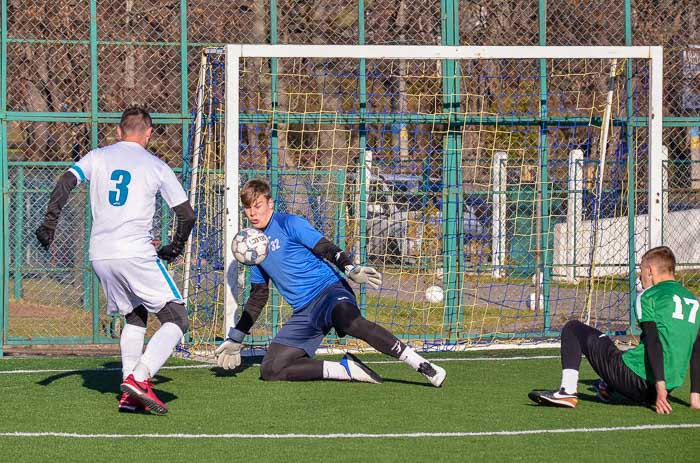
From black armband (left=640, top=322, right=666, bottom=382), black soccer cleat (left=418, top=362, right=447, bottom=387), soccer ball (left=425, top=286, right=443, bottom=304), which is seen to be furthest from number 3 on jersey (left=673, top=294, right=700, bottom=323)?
soccer ball (left=425, top=286, right=443, bottom=304)

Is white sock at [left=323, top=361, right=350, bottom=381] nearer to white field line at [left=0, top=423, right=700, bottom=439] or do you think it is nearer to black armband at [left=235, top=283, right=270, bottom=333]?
black armband at [left=235, top=283, right=270, bottom=333]

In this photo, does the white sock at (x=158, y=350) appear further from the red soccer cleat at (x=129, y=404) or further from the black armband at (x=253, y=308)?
the black armband at (x=253, y=308)

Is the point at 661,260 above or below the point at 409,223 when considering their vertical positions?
below

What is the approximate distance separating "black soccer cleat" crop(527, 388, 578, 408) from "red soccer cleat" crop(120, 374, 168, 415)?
264 cm

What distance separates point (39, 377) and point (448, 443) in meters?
4.44

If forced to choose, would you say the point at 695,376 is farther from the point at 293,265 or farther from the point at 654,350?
the point at 293,265

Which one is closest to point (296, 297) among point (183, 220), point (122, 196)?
point (183, 220)

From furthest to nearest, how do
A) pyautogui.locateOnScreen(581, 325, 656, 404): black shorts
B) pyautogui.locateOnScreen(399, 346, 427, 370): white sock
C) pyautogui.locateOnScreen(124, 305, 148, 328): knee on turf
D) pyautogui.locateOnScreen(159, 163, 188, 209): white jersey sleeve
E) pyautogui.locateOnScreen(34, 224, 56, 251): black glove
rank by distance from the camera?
pyautogui.locateOnScreen(399, 346, 427, 370): white sock, pyautogui.locateOnScreen(124, 305, 148, 328): knee on turf, pyautogui.locateOnScreen(159, 163, 188, 209): white jersey sleeve, pyautogui.locateOnScreen(34, 224, 56, 251): black glove, pyautogui.locateOnScreen(581, 325, 656, 404): black shorts

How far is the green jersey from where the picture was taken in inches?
291

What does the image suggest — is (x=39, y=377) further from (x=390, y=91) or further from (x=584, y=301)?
(x=584, y=301)

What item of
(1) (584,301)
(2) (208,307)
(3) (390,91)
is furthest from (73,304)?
(1) (584,301)

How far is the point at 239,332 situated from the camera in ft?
30.1

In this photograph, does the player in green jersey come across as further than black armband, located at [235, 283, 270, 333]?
No

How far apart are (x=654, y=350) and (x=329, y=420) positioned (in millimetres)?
2211
